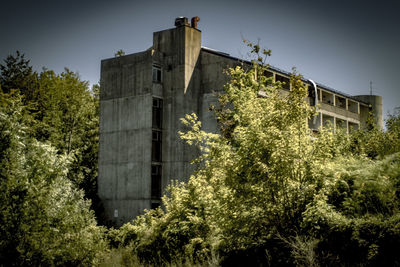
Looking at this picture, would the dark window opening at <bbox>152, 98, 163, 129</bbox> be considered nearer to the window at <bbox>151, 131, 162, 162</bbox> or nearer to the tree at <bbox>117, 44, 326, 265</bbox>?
the window at <bbox>151, 131, 162, 162</bbox>

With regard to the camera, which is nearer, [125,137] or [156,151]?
[156,151]

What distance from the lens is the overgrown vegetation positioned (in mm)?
12883

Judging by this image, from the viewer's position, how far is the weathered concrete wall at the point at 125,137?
111 ft

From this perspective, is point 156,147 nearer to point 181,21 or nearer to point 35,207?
point 181,21

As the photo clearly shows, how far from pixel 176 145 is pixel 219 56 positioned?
A: 6972mm

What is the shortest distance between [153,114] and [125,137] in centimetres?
266

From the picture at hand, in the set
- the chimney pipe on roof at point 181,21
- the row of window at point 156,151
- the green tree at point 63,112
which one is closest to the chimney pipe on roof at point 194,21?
the chimney pipe on roof at point 181,21

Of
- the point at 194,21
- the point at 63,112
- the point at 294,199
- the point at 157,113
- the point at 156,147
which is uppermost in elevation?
the point at 194,21

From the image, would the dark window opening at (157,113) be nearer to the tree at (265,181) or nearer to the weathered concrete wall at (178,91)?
the weathered concrete wall at (178,91)

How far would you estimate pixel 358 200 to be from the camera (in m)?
13.2

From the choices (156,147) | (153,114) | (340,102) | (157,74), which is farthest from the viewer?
(340,102)

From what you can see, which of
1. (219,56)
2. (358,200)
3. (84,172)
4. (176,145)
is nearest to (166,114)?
(176,145)

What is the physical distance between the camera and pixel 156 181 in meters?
33.9

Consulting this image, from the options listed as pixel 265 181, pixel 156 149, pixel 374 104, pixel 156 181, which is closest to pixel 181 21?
pixel 156 149
